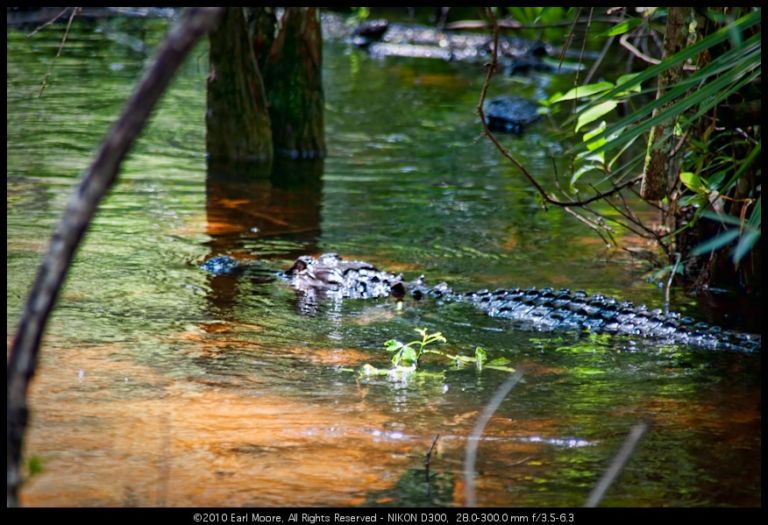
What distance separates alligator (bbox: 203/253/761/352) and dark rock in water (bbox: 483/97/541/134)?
6431mm

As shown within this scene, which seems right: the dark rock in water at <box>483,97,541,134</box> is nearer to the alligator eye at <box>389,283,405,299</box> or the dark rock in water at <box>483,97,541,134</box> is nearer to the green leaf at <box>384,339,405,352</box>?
the alligator eye at <box>389,283,405,299</box>

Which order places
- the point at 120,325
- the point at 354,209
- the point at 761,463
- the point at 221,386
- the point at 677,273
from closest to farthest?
the point at 761,463
the point at 221,386
the point at 120,325
the point at 677,273
the point at 354,209

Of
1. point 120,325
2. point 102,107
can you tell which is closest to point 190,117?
point 102,107

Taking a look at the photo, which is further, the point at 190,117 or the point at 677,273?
the point at 190,117

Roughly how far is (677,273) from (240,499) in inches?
146

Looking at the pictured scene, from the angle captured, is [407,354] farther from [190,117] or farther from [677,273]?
[190,117]

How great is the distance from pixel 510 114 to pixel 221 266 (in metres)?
6.74

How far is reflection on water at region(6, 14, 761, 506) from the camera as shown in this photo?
350cm

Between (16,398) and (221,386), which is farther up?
(16,398)

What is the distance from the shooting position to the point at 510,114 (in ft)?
40.3

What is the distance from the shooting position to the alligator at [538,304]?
520 centimetres

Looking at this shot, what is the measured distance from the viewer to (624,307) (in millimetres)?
5340

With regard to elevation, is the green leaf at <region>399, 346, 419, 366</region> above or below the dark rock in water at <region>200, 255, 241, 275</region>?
below

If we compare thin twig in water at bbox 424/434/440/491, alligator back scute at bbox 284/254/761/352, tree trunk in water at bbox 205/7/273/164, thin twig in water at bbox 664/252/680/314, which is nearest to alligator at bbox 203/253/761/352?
alligator back scute at bbox 284/254/761/352
